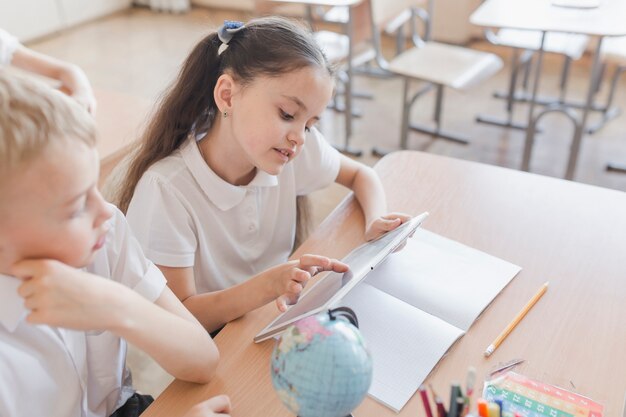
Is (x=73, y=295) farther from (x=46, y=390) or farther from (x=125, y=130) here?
(x=125, y=130)

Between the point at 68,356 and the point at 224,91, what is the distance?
0.53m

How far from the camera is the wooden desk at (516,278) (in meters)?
0.79

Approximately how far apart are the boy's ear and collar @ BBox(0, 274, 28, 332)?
20.0 inches

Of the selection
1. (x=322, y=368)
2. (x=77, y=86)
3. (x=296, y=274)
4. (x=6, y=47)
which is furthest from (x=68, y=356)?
(x=6, y=47)

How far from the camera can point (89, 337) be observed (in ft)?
2.81

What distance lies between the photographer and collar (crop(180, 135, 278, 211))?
1083 millimetres

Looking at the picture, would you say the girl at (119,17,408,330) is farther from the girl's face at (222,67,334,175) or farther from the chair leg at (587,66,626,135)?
the chair leg at (587,66,626,135)

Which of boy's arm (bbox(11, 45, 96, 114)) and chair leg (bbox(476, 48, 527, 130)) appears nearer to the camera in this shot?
boy's arm (bbox(11, 45, 96, 114))

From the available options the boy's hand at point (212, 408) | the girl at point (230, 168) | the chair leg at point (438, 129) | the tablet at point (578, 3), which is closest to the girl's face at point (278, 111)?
the girl at point (230, 168)

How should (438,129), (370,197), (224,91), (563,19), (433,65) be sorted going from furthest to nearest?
1. (438,129)
2. (433,65)
3. (563,19)
4. (370,197)
5. (224,91)

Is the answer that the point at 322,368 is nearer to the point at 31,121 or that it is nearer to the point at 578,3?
the point at 31,121

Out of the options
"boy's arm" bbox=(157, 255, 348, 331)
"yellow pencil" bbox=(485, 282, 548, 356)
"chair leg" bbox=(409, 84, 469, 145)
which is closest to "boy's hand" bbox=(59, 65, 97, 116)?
"boy's arm" bbox=(157, 255, 348, 331)

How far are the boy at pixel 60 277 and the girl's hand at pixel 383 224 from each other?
15.5 inches

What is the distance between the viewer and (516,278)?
0.99 m
